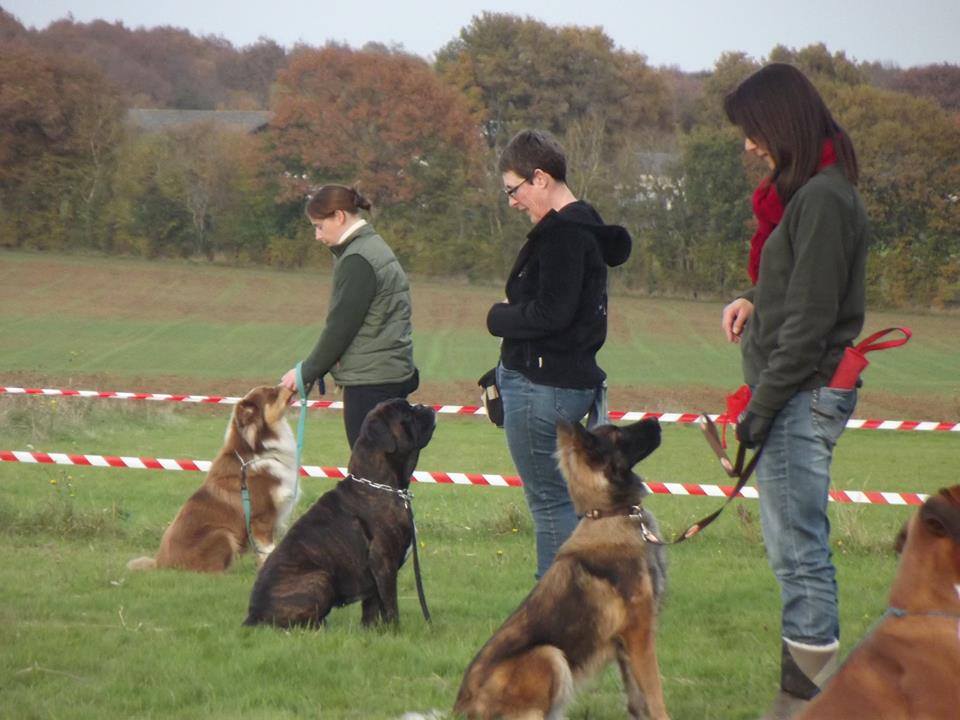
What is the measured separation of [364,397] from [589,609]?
8.16 feet

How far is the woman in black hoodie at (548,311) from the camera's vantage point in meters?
5.25

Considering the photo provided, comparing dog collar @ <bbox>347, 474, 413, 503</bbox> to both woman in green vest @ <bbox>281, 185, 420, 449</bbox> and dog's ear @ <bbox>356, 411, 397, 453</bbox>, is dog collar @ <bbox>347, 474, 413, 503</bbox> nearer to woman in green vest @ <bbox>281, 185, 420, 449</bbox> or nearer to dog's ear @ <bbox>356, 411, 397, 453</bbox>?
dog's ear @ <bbox>356, 411, 397, 453</bbox>

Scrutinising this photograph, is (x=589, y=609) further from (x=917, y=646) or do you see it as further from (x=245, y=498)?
(x=245, y=498)

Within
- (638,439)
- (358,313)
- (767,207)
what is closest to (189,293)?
(358,313)

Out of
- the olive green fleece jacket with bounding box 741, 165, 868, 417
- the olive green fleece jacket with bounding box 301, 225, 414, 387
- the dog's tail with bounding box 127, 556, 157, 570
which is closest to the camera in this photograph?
the olive green fleece jacket with bounding box 741, 165, 868, 417

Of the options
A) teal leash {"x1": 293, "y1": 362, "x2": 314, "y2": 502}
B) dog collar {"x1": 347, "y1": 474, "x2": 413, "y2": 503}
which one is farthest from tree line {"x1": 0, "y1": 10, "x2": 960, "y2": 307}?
dog collar {"x1": 347, "y1": 474, "x2": 413, "y2": 503}

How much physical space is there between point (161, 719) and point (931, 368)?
33.3m

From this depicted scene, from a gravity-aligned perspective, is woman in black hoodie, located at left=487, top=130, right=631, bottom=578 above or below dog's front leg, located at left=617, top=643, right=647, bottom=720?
above

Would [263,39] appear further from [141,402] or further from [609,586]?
[609,586]

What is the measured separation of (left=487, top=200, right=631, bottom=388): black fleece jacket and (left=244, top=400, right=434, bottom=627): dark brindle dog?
40.3 inches

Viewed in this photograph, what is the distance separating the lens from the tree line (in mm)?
47781

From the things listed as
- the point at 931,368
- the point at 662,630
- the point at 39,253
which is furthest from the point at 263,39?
the point at 662,630

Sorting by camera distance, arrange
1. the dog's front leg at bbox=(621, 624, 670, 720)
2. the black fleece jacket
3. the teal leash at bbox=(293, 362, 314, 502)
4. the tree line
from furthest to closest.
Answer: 1. the tree line
2. the teal leash at bbox=(293, 362, 314, 502)
3. the black fleece jacket
4. the dog's front leg at bbox=(621, 624, 670, 720)

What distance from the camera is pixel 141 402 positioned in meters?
21.9
